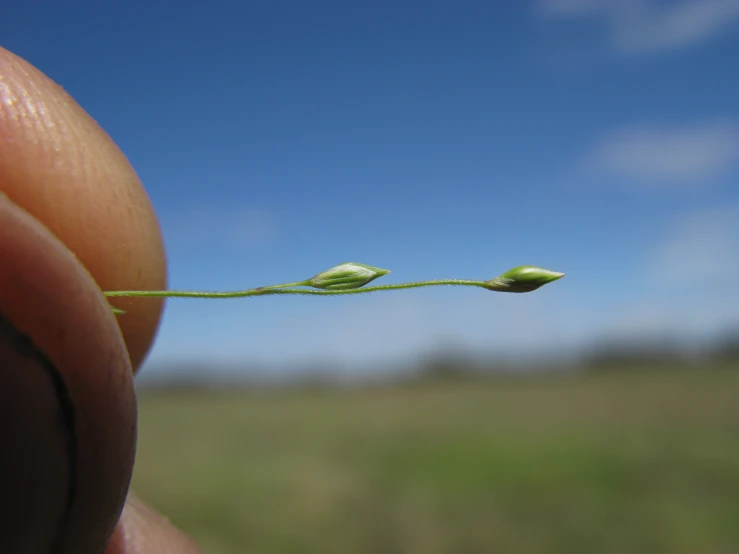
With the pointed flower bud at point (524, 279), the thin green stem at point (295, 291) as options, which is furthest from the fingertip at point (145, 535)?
the pointed flower bud at point (524, 279)

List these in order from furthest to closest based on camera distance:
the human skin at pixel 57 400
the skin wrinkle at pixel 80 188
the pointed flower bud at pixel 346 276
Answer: the skin wrinkle at pixel 80 188, the pointed flower bud at pixel 346 276, the human skin at pixel 57 400

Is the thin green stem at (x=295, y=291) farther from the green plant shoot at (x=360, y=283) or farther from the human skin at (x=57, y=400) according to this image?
the human skin at (x=57, y=400)

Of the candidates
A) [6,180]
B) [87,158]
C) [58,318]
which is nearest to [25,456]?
[58,318]

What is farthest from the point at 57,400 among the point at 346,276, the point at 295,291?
the point at 346,276

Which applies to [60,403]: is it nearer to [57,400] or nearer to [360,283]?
[57,400]

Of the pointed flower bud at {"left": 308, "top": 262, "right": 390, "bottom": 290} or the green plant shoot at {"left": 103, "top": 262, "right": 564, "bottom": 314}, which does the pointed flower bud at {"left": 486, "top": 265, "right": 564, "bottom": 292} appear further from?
the pointed flower bud at {"left": 308, "top": 262, "right": 390, "bottom": 290}

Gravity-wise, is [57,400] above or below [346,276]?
below
